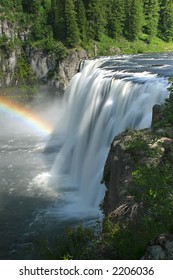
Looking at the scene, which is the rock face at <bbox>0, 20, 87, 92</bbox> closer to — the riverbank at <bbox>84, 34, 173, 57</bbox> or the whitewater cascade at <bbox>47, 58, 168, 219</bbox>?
the riverbank at <bbox>84, 34, 173, 57</bbox>

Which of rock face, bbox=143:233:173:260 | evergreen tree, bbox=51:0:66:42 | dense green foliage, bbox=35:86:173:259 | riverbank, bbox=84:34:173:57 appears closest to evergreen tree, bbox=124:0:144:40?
riverbank, bbox=84:34:173:57

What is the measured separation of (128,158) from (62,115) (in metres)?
32.8

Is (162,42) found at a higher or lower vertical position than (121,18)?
lower

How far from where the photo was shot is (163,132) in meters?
15.9

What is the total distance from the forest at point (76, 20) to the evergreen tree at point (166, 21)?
4.41 m

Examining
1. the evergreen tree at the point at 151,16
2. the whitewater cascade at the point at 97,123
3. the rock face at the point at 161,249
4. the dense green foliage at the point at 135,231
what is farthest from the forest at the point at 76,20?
the rock face at the point at 161,249

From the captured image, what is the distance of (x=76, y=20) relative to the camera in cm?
5859

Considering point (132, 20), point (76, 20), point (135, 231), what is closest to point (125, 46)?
point (132, 20)

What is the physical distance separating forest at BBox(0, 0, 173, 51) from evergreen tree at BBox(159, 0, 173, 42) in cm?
441

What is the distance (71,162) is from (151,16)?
58800 mm

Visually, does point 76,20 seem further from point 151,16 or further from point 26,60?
point 151,16

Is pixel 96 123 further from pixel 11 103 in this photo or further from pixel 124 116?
pixel 11 103
